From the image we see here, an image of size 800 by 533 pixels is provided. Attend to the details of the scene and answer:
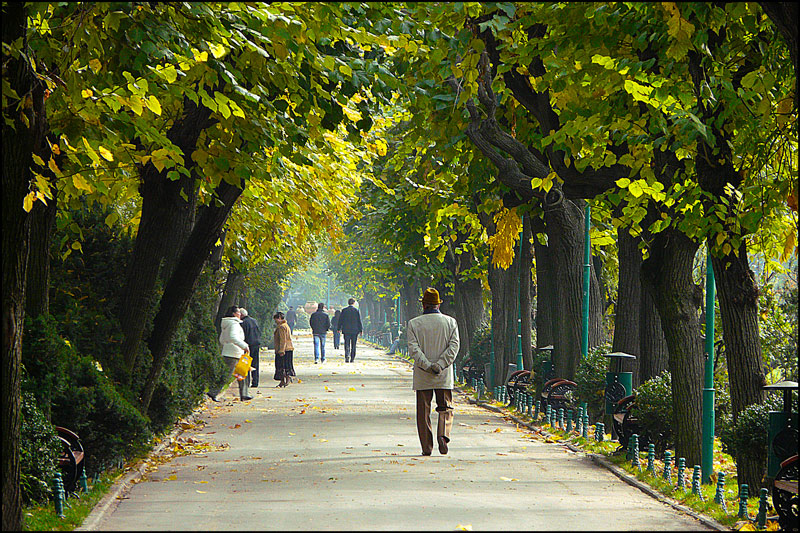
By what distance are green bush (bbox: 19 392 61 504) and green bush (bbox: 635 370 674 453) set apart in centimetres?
743

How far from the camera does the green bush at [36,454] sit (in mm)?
9602

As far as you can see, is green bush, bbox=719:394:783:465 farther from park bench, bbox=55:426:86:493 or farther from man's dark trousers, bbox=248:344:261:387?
man's dark trousers, bbox=248:344:261:387

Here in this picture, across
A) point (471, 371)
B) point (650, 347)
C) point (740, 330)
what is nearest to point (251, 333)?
point (471, 371)

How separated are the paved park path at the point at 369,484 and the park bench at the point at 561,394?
33.8 inches

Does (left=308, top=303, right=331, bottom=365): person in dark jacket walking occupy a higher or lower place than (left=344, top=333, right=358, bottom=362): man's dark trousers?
higher

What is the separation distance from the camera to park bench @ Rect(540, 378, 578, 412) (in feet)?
64.4

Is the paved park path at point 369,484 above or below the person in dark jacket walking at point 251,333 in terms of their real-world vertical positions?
below

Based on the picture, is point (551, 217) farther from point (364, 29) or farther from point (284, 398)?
point (284, 398)

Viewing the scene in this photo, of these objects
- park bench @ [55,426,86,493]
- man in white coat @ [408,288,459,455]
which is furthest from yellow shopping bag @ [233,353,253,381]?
park bench @ [55,426,86,493]

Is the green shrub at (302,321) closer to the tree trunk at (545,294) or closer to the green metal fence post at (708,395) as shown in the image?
the tree trunk at (545,294)

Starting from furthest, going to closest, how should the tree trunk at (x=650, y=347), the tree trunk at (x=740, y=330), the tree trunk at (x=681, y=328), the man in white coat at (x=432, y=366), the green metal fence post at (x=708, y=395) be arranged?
the tree trunk at (x=650, y=347) → the man in white coat at (x=432, y=366) → the tree trunk at (x=681, y=328) → the green metal fence post at (x=708, y=395) → the tree trunk at (x=740, y=330)

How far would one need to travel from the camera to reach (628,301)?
59.6 ft

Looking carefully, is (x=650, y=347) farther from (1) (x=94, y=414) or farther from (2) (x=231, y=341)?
(2) (x=231, y=341)

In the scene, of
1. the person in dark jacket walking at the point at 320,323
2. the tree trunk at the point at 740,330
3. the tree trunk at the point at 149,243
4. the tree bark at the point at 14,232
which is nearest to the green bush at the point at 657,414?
the tree trunk at the point at 740,330
